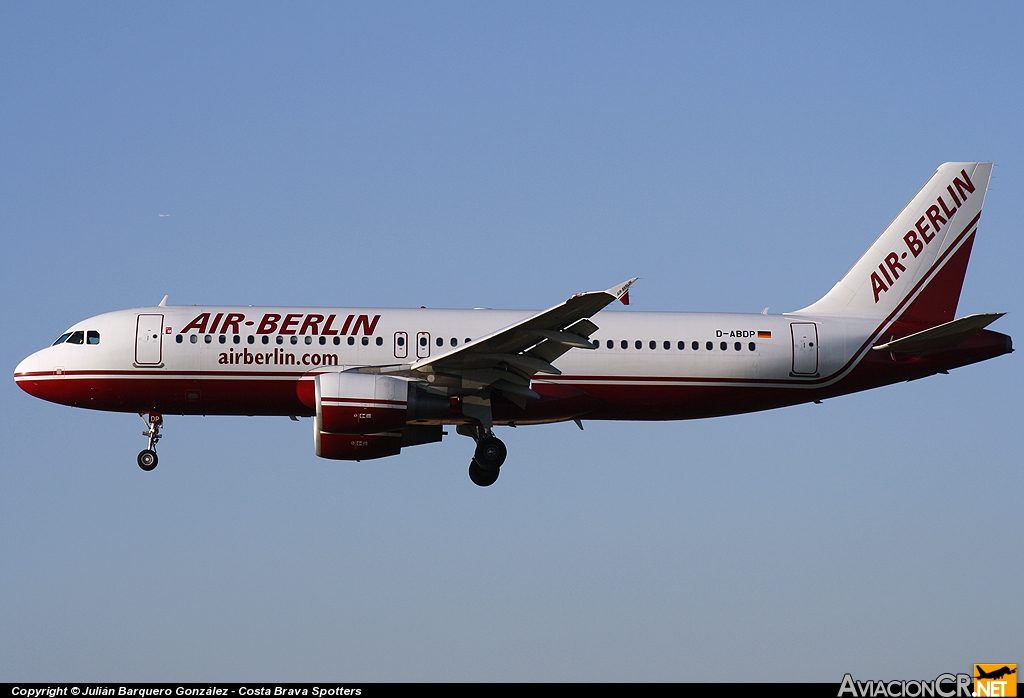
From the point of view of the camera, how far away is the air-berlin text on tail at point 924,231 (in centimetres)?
3872

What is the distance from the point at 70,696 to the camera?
957 inches

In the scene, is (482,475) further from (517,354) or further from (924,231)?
(924,231)

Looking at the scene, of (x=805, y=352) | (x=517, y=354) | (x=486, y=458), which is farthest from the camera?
(x=805, y=352)

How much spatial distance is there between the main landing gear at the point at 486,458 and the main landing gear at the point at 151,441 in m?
8.31

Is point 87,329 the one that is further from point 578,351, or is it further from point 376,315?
point 578,351

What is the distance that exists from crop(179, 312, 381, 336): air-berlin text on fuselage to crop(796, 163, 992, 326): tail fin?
12.3 meters

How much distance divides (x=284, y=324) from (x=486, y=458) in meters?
6.20

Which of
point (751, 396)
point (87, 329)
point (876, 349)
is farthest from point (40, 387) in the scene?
point (876, 349)

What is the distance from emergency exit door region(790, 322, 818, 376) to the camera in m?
36.9

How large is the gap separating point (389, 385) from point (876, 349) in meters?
13.2

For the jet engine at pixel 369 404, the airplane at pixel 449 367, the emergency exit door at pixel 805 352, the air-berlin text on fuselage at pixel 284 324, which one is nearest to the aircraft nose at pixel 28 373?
the airplane at pixel 449 367

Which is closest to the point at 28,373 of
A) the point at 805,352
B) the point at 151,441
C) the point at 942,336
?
the point at 151,441

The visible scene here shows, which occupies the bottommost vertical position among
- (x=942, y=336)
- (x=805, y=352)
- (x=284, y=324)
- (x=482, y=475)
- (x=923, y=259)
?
(x=482, y=475)

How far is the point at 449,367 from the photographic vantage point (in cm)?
3381
